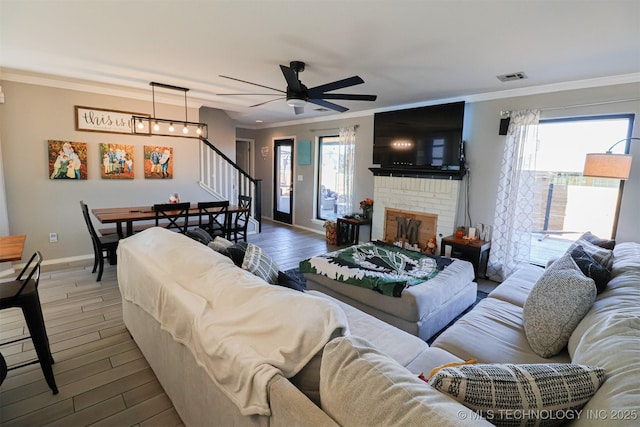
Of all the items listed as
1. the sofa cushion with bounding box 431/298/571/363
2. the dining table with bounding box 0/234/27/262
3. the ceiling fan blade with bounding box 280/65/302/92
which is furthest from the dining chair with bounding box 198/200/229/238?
the sofa cushion with bounding box 431/298/571/363

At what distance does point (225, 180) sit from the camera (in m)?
6.11

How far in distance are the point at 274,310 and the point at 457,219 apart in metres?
4.16

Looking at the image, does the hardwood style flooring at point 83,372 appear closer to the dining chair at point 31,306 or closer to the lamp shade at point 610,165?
the dining chair at point 31,306

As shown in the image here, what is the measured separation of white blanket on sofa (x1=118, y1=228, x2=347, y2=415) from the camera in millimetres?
1073

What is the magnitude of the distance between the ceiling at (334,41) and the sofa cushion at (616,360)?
→ 1.90 m

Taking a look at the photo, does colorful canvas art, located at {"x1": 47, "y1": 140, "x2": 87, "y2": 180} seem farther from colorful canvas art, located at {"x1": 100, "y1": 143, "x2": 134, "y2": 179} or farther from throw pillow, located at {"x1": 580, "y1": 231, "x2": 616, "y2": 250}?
throw pillow, located at {"x1": 580, "y1": 231, "x2": 616, "y2": 250}

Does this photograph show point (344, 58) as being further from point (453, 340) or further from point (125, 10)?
point (453, 340)

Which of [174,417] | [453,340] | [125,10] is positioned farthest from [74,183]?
[453,340]

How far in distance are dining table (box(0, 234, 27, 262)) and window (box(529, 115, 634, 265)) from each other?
518 cm

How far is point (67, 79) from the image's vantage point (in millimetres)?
4152

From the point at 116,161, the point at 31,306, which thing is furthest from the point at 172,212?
the point at 31,306

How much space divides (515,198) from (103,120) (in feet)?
19.4

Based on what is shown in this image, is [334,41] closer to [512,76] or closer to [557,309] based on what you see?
[512,76]

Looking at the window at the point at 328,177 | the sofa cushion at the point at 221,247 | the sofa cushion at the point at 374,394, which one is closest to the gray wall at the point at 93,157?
the window at the point at 328,177
